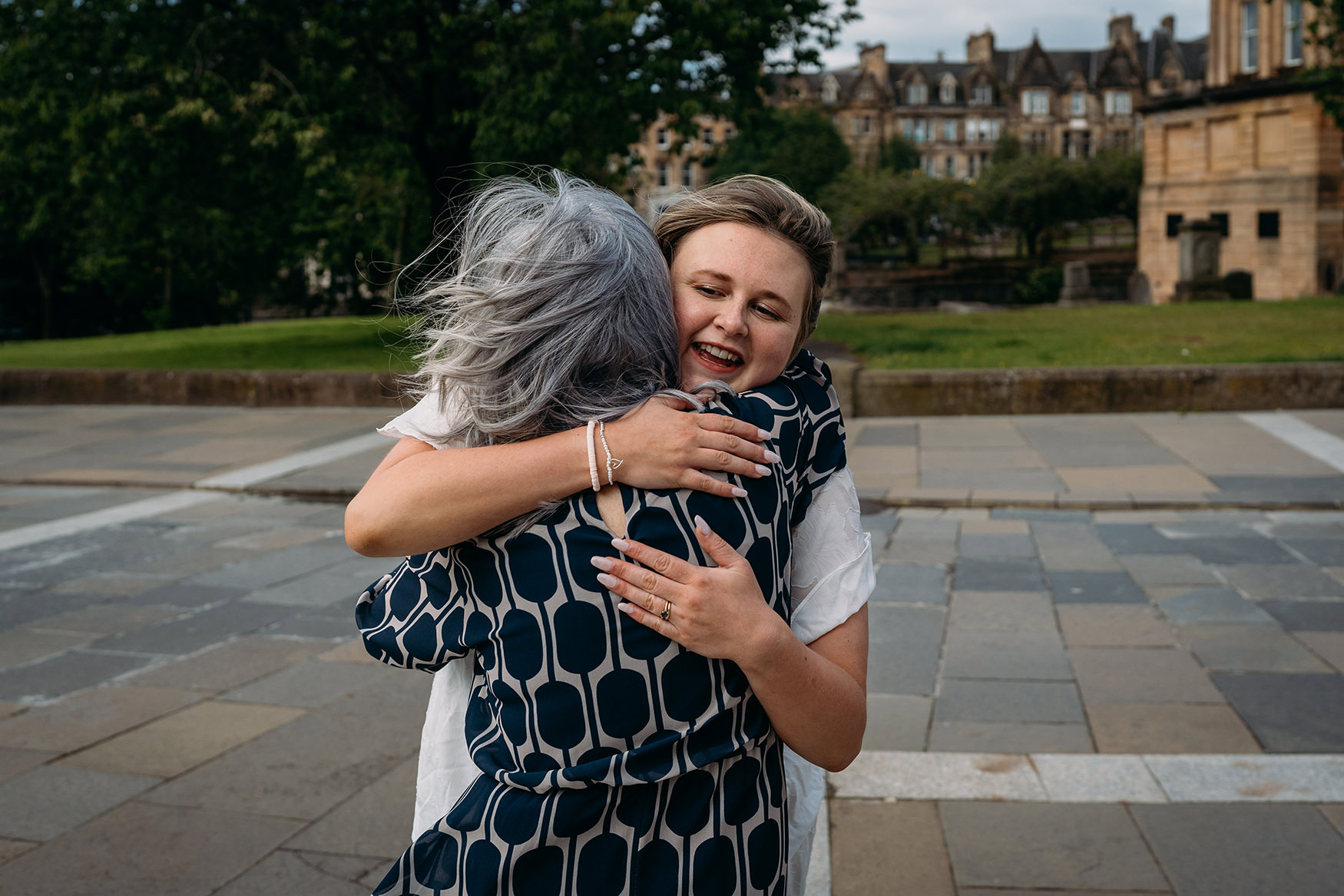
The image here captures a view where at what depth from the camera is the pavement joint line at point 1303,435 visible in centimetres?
952

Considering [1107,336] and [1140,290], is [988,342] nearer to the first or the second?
[1107,336]

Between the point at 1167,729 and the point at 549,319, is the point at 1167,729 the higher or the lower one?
the lower one

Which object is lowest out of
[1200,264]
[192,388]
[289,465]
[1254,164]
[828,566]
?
[289,465]

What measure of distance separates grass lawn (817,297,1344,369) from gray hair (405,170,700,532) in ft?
41.9

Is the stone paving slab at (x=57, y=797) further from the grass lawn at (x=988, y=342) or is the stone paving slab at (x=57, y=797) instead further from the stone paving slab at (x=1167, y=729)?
the grass lawn at (x=988, y=342)

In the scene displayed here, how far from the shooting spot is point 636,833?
4.66ft

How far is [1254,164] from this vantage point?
3634 cm

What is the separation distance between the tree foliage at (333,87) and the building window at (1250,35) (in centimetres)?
2393

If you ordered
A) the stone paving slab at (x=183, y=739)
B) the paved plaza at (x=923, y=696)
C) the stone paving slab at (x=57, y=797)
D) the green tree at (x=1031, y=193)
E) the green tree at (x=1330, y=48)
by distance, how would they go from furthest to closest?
the green tree at (x=1031, y=193)
the green tree at (x=1330, y=48)
the stone paving slab at (x=183, y=739)
the stone paving slab at (x=57, y=797)
the paved plaza at (x=923, y=696)

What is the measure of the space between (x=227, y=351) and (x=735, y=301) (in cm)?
1938

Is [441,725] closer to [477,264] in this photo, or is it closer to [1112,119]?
[477,264]

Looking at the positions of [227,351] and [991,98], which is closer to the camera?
[227,351]

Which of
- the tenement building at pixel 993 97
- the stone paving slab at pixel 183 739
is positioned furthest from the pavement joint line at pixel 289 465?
the tenement building at pixel 993 97

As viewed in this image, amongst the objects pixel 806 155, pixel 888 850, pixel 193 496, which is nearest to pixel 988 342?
pixel 193 496
